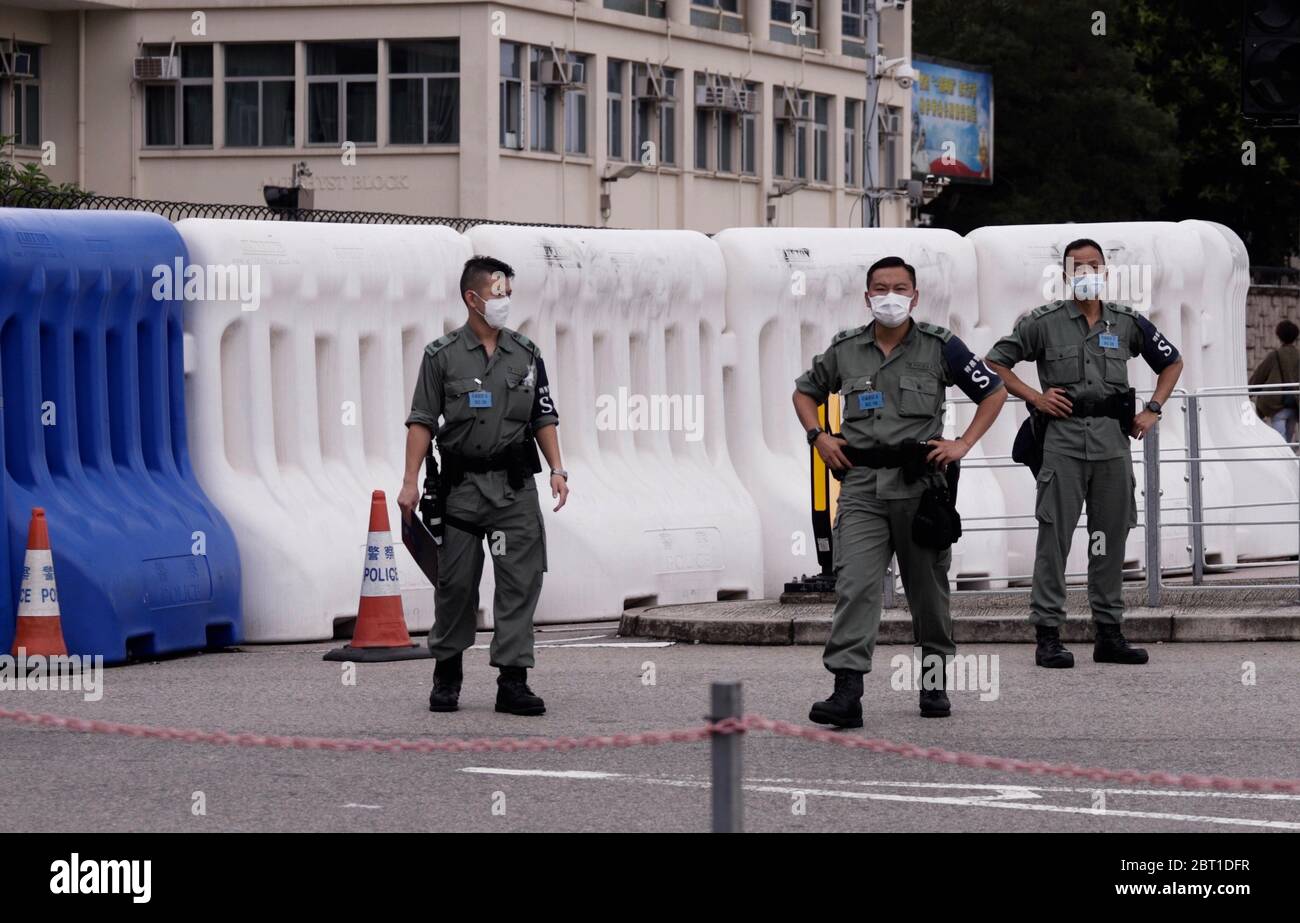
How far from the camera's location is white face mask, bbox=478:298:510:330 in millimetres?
10078

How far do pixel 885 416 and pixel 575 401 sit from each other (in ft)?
16.4

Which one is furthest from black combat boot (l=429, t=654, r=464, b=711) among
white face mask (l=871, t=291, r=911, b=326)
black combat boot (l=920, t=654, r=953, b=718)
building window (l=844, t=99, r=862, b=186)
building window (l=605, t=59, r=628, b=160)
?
building window (l=844, t=99, r=862, b=186)

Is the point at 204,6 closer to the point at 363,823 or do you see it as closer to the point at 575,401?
the point at 575,401

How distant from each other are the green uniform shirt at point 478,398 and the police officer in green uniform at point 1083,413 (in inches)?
92.2

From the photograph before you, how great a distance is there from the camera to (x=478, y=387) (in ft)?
33.0

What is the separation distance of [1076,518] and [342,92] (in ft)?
117

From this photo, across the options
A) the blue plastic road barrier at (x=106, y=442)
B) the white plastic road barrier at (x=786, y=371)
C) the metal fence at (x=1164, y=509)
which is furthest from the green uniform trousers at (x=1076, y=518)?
the blue plastic road barrier at (x=106, y=442)

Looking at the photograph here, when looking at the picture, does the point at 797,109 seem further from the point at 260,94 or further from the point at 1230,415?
the point at 1230,415

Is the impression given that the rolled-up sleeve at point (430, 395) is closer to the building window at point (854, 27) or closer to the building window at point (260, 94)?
the building window at point (260, 94)

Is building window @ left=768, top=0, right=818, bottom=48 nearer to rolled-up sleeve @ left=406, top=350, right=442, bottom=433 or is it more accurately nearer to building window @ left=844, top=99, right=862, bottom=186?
building window @ left=844, top=99, right=862, bottom=186

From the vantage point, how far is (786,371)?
15.2 m

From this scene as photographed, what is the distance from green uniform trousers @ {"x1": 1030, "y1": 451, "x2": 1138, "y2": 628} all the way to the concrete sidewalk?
3.66 ft

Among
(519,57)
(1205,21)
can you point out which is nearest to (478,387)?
(519,57)
